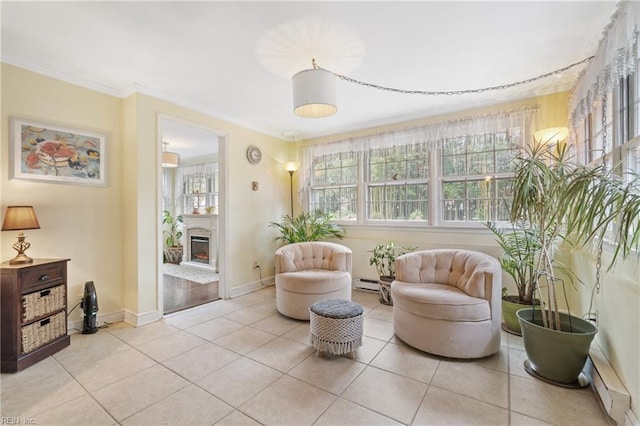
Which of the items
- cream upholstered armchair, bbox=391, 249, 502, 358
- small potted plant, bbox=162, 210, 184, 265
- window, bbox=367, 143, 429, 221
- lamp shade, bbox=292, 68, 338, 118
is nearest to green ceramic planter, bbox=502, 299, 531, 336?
cream upholstered armchair, bbox=391, 249, 502, 358

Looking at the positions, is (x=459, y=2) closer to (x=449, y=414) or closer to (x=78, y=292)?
(x=449, y=414)

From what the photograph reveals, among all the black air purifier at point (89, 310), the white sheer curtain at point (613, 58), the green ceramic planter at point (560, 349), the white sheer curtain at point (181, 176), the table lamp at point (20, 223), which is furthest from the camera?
the white sheer curtain at point (181, 176)

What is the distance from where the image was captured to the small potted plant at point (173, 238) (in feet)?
22.5

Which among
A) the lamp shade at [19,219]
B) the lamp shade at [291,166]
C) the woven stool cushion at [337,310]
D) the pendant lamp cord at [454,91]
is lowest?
the woven stool cushion at [337,310]

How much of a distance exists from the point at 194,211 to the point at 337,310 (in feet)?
17.1

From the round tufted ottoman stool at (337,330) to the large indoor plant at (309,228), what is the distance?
2066mm

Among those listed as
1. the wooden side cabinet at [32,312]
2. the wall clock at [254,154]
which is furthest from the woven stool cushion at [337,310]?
the wall clock at [254,154]

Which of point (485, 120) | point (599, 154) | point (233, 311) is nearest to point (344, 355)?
point (233, 311)

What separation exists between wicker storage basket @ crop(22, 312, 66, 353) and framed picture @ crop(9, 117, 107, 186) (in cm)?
128

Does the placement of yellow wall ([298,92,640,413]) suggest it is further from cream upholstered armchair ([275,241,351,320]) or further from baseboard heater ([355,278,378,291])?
cream upholstered armchair ([275,241,351,320])

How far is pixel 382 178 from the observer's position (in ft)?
14.4

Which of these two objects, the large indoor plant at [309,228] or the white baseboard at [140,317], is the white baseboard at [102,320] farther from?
the large indoor plant at [309,228]

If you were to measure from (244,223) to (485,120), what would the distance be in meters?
3.53

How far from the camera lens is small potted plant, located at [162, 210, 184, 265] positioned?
6.85 meters
